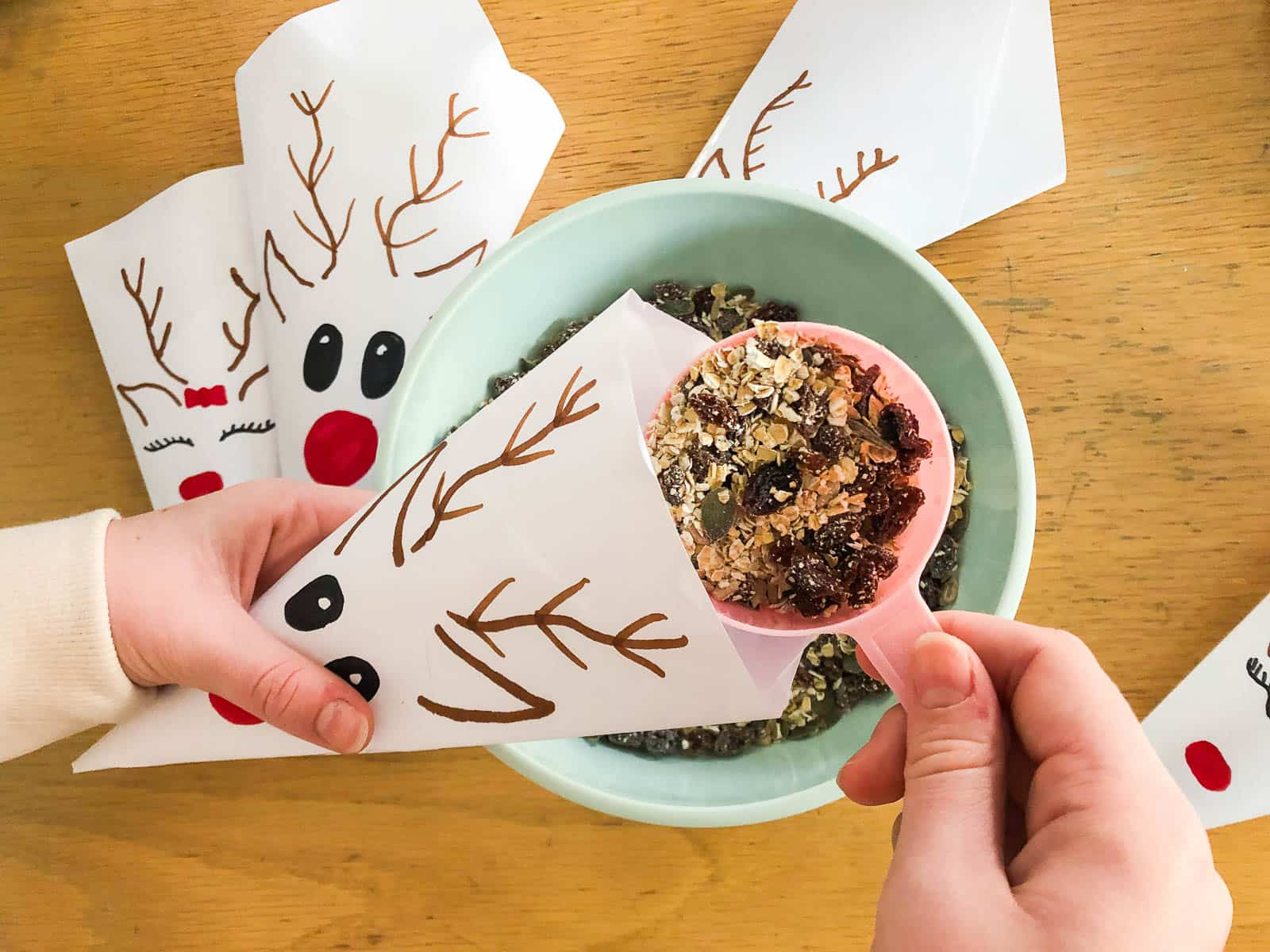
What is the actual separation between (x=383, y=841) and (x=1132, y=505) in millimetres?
582

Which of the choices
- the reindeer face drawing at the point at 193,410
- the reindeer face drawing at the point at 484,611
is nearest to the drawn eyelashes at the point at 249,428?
the reindeer face drawing at the point at 193,410

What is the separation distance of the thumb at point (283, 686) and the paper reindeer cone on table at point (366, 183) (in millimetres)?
162

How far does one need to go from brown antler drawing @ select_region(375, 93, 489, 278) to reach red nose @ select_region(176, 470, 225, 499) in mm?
206

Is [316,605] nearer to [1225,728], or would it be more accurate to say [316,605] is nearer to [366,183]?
[366,183]

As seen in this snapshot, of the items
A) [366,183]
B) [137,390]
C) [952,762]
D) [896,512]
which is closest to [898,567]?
[896,512]

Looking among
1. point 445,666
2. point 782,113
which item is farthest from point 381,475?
point 782,113

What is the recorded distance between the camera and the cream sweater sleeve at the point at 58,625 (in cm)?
50

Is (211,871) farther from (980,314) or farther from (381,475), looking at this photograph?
(980,314)

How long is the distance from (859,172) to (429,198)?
0.32m

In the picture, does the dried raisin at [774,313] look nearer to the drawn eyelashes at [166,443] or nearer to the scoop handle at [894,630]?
the scoop handle at [894,630]

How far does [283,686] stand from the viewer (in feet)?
1.52

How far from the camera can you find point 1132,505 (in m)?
0.59

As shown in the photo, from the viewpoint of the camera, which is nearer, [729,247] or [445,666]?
[445,666]

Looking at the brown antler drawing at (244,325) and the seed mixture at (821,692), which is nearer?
the seed mixture at (821,692)
